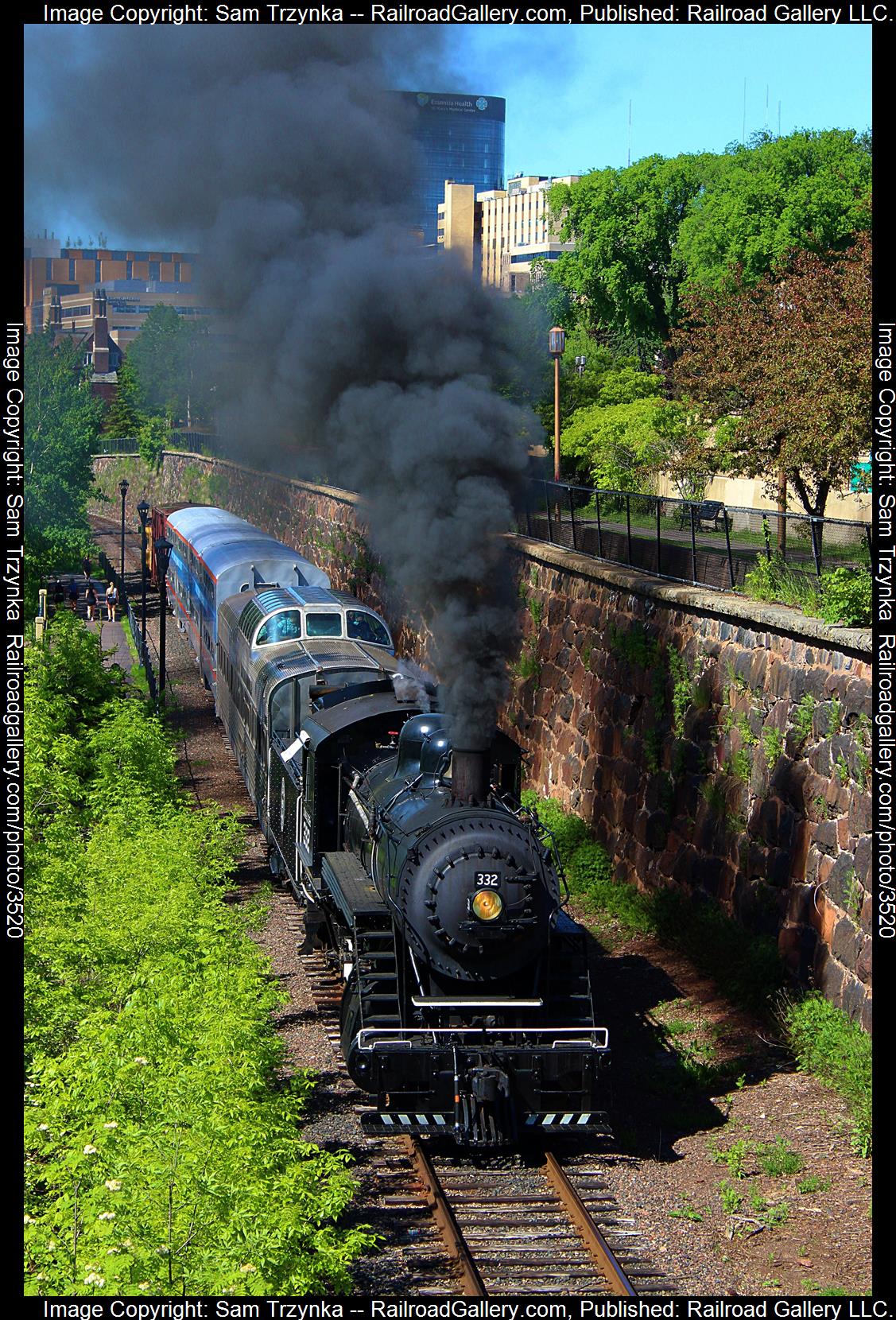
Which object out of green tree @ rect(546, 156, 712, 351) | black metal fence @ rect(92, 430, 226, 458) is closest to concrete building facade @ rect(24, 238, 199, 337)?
black metal fence @ rect(92, 430, 226, 458)

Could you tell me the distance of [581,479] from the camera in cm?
3422

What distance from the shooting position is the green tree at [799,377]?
18.7 m

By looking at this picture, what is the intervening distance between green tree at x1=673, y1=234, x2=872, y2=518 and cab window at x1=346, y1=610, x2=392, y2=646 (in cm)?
619

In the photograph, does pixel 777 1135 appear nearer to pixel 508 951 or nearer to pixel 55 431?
pixel 508 951

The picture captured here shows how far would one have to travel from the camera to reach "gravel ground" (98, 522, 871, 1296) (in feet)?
27.1

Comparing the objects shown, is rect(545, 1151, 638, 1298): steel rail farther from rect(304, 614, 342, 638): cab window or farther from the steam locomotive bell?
rect(304, 614, 342, 638): cab window

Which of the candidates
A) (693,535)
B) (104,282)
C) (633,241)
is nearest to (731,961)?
(693,535)

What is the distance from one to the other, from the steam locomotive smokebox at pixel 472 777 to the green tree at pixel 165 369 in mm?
40964

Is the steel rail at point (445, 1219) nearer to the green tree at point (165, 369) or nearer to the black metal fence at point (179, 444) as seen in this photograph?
the black metal fence at point (179, 444)

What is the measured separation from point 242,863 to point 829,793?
26.8 feet

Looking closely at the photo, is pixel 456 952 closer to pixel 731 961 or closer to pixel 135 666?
pixel 731 961

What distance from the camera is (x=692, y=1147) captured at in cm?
1012

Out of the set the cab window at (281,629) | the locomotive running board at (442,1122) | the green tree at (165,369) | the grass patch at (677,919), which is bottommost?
the locomotive running board at (442,1122)

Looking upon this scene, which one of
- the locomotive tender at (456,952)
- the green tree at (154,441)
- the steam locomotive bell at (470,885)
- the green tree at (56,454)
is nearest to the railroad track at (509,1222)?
the locomotive tender at (456,952)
